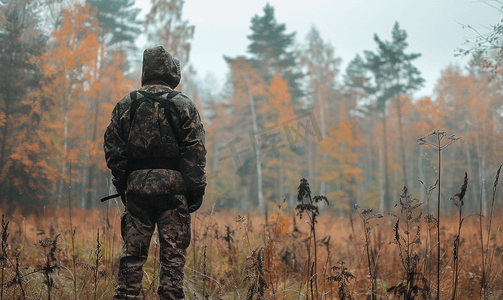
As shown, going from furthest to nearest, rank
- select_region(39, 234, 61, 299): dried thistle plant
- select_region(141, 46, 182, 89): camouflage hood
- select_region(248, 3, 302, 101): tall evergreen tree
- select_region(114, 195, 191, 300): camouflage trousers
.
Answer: select_region(248, 3, 302, 101): tall evergreen tree < select_region(141, 46, 182, 89): camouflage hood < select_region(114, 195, 191, 300): camouflage trousers < select_region(39, 234, 61, 299): dried thistle plant

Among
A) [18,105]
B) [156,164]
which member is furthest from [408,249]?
[18,105]

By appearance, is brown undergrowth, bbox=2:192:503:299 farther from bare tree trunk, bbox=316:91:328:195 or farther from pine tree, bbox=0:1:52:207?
bare tree trunk, bbox=316:91:328:195

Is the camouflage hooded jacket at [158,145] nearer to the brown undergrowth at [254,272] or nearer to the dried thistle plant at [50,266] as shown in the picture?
the brown undergrowth at [254,272]

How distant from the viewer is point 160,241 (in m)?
2.57

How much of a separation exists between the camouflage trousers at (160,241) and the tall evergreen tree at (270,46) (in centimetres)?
2155

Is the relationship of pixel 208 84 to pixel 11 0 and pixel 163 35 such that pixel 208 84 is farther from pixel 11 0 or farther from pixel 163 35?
pixel 11 0

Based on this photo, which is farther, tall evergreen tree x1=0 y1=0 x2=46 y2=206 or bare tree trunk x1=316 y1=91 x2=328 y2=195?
bare tree trunk x1=316 y1=91 x2=328 y2=195

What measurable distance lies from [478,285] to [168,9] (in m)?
16.3

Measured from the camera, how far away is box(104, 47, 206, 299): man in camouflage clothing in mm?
2514

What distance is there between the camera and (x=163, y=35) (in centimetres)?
1479

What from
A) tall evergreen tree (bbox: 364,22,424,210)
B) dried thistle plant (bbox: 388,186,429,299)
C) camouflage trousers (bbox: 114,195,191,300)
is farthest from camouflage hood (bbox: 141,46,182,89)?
tall evergreen tree (bbox: 364,22,424,210)

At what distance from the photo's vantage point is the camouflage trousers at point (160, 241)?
2.45 m

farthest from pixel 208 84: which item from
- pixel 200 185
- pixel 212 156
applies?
pixel 200 185

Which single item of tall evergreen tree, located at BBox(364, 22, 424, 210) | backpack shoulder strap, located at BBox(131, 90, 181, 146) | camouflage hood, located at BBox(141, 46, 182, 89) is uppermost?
tall evergreen tree, located at BBox(364, 22, 424, 210)
